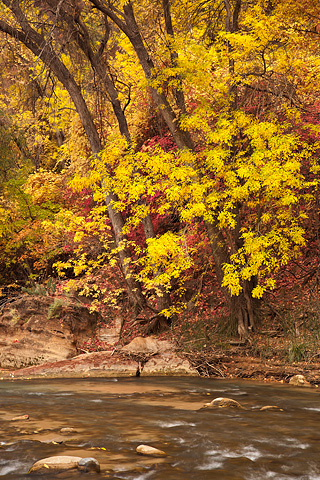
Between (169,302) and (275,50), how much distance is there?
739 centimetres

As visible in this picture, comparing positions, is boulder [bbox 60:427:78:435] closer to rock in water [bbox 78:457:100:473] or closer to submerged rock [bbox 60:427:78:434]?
submerged rock [bbox 60:427:78:434]

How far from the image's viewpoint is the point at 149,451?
5.48 metres

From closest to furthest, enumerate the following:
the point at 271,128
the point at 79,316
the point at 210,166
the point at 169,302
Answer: the point at 271,128
the point at 210,166
the point at 169,302
the point at 79,316

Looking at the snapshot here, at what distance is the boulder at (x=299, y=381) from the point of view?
33.0 ft

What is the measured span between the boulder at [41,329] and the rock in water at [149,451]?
30.4 feet

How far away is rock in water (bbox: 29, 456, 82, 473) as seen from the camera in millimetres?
4863

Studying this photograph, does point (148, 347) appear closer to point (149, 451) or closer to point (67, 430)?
point (67, 430)

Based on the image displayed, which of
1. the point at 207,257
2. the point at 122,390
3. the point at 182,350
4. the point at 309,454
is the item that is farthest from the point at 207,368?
the point at 309,454

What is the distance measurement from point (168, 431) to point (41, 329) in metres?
9.25

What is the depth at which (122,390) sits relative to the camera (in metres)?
9.95

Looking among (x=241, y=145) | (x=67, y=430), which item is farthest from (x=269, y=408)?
(x=241, y=145)

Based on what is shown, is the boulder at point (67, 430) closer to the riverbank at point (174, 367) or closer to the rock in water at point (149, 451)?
the rock in water at point (149, 451)

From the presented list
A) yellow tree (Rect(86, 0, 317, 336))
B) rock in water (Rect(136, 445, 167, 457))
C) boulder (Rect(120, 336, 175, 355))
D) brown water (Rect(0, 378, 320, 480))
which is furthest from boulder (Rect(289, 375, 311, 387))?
rock in water (Rect(136, 445, 167, 457))

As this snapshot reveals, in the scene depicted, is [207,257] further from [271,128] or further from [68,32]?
[68,32]
